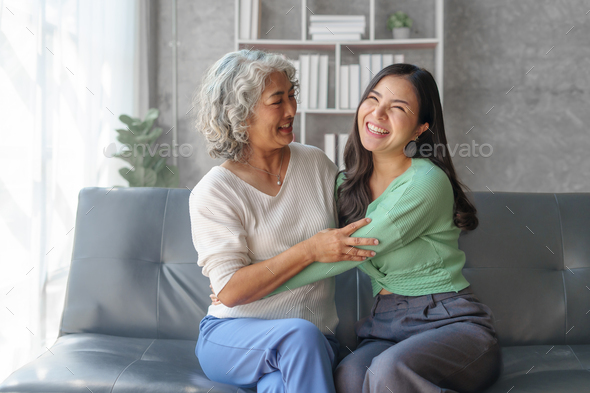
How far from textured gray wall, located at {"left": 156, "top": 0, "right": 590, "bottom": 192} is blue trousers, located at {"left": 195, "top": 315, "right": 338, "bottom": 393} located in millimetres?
2349

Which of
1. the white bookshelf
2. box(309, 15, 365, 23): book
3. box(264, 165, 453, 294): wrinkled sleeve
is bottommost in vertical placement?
box(264, 165, 453, 294): wrinkled sleeve

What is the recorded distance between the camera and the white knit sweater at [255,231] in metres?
1.31

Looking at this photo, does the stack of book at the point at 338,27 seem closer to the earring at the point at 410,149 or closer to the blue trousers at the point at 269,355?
the earring at the point at 410,149

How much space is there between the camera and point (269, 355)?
3.81 ft

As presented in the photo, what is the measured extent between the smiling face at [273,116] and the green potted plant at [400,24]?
1.88 m

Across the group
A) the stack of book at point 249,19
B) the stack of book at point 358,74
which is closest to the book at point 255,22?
the stack of book at point 249,19

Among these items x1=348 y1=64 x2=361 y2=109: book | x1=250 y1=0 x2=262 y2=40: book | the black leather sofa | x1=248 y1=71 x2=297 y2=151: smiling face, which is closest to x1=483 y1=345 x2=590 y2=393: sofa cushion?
the black leather sofa

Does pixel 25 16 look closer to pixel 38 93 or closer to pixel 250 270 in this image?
pixel 38 93

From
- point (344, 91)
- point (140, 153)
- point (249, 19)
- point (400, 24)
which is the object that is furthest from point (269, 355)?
point (400, 24)

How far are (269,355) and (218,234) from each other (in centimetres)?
37

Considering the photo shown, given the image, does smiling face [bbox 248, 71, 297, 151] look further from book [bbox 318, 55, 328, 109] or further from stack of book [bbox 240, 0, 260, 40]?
stack of book [bbox 240, 0, 260, 40]

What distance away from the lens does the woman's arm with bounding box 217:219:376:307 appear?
1269 mm

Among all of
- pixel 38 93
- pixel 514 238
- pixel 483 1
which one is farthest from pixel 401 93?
pixel 483 1

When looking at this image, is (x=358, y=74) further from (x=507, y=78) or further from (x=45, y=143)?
(x=45, y=143)
